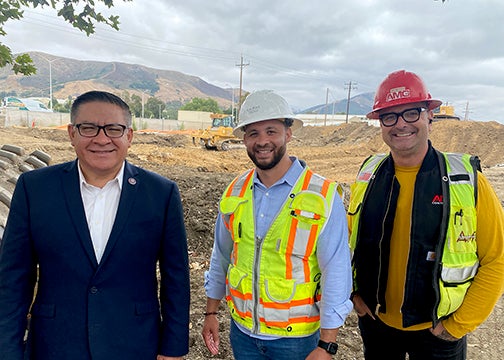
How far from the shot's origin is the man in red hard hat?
203 cm

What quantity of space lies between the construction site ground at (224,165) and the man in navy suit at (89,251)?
1.67 m

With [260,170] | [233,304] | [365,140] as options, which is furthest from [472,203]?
[365,140]

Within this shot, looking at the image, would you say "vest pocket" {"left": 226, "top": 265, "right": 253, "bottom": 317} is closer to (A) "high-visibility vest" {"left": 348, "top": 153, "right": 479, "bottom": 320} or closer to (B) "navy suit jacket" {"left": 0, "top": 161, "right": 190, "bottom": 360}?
(B) "navy suit jacket" {"left": 0, "top": 161, "right": 190, "bottom": 360}

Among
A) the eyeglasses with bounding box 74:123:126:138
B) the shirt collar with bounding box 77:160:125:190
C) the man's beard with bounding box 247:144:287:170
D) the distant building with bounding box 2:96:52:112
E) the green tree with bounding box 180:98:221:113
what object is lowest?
the shirt collar with bounding box 77:160:125:190

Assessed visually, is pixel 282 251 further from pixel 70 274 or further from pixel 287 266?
pixel 70 274

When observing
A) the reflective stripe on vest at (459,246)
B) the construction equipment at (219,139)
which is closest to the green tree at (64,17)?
the reflective stripe on vest at (459,246)

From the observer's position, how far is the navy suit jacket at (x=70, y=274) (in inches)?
70.5

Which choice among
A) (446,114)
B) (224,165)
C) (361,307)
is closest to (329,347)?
(361,307)

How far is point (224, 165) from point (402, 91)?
49.9 ft

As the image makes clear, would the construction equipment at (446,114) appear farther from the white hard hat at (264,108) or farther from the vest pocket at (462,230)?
the white hard hat at (264,108)

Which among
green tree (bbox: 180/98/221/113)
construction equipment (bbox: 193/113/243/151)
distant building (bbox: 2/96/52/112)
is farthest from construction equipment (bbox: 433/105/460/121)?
green tree (bbox: 180/98/221/113)

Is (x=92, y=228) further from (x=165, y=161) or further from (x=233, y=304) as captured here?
(x=165, y=161)

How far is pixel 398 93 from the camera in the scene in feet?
7.25

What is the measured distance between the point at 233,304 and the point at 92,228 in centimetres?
88
